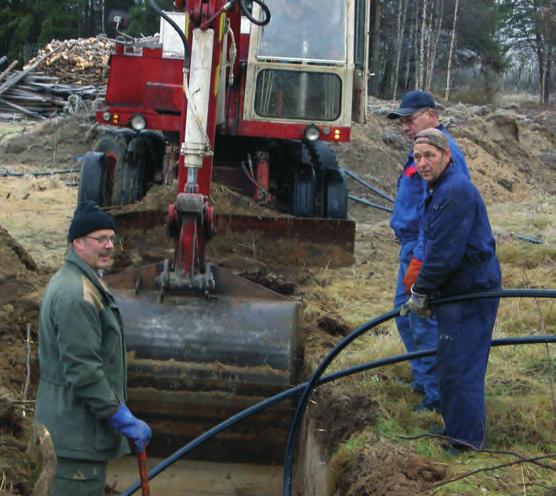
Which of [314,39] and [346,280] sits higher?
[314,39]

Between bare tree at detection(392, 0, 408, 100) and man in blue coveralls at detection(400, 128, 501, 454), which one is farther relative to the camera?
bare tree at detection(392, 0, 408, 100)

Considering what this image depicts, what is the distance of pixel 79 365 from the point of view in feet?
12.2

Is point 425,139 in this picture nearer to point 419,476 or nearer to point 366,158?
point 419,476

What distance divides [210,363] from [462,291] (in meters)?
1.84

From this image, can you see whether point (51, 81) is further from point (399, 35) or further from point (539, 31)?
point (539, 31)

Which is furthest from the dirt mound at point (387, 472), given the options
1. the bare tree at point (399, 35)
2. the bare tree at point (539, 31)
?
the bare tree at point (539, 31)

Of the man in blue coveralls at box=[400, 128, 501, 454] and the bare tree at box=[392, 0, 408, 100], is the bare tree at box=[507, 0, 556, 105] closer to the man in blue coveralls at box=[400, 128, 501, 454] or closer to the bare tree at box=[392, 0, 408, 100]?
the bare tree at box=[392, 0, 408, 100]

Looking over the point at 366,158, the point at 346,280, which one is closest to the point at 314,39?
the point at 346,280

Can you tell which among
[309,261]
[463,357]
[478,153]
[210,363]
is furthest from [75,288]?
[478,153]

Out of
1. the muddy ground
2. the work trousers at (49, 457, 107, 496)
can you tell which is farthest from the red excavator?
the work trousers at (49, 457, 107, 496)

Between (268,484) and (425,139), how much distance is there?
2.80 metres

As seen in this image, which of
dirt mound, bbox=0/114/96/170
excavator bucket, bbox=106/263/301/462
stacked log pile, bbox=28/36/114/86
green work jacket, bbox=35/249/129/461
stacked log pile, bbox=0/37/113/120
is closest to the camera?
green work jacket, bbox=35/249/129/461

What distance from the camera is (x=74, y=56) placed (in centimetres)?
2856

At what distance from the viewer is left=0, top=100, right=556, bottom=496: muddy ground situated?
16.4ft
